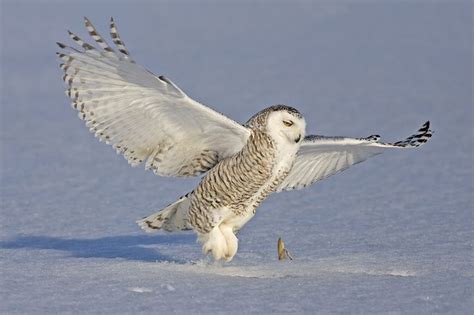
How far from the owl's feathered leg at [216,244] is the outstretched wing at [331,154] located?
588 millimetres

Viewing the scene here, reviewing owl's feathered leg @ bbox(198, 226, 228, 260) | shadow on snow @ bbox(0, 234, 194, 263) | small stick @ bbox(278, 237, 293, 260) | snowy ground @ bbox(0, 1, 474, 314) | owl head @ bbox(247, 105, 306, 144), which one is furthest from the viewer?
shadow on snow @ bbox(0, 234, 194, 263)

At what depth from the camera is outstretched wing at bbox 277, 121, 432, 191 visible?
205 inches

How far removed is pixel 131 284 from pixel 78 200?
2.76 meters

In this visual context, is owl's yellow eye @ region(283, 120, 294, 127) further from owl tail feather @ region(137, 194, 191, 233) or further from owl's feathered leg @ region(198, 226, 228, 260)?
owl tail feather @ region(137, 194, 191, 233)

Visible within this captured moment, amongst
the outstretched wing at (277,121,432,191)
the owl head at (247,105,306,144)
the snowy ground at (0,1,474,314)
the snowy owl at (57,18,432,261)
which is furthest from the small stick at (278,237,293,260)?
the owl head at (247,105,306,144)

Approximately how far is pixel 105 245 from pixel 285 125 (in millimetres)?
1519

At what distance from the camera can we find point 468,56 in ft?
47.6

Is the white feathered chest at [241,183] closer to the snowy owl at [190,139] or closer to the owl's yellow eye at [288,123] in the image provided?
the snowy owl at [190,139]

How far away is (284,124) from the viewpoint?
475 centimetres

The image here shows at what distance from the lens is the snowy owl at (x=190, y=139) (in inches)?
188

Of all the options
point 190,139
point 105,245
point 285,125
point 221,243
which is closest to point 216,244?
point 221,243

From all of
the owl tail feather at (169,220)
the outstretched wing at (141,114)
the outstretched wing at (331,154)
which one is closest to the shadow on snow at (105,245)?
the owl tail feather at (169,220)

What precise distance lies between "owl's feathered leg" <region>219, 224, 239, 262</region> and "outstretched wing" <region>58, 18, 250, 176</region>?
365 mm

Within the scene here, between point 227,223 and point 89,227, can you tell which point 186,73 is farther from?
point 227,223
